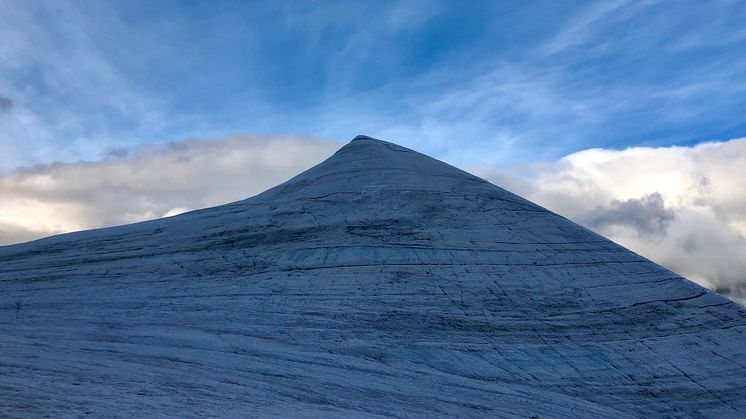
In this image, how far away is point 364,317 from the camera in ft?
47.8

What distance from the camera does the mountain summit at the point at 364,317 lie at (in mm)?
9336

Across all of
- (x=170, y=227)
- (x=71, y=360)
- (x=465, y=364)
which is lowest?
(x=465, y=364)

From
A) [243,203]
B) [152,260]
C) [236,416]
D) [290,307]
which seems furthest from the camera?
[243,203]

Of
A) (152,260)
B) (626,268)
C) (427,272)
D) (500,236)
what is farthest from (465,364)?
(152,260)

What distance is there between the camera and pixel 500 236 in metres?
19.0

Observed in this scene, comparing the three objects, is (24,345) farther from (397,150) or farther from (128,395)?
(397,150)

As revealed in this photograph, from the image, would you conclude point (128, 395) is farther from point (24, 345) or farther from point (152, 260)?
point (152, 260)

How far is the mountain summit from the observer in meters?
9.34

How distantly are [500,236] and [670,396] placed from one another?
6.96 m

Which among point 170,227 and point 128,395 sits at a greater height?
point 170,227

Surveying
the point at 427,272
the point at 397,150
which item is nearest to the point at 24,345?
the point at 427,272

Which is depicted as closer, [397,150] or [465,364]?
[465,364]

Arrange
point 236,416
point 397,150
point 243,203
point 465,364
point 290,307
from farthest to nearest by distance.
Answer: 1. point 397,150
2. point 243,203
3. point 290,307
4. point 465,364
5. point 236,416

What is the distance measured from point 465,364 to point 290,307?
14.8 ft
